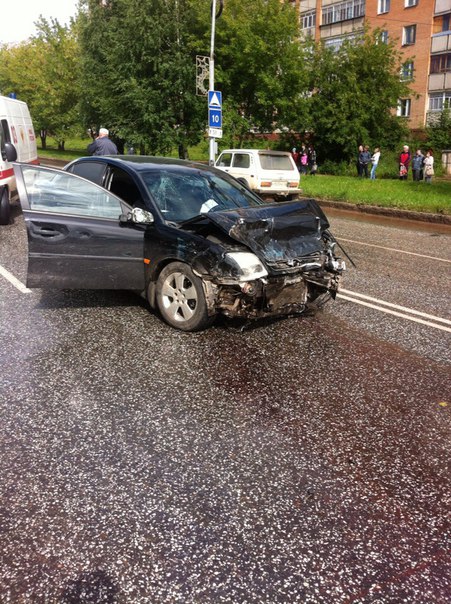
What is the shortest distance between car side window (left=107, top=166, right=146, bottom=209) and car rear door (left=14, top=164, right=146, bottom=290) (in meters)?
0.22

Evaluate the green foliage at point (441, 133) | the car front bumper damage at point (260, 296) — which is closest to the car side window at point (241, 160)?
the car front bumper damage at point (260, 296)

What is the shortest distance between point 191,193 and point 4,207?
702 centimetres

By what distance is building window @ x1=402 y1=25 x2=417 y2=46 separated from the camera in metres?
44.3

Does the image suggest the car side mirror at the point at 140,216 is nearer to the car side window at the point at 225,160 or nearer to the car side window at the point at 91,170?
the car side window at the point at 91,170

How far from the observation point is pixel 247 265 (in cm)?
484

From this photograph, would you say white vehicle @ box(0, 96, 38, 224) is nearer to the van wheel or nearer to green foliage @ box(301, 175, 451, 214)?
the van wheel

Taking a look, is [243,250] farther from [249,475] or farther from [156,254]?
[249,475]

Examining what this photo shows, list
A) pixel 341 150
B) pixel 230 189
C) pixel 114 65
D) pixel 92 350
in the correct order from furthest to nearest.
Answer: pixel 341 150 → pixel 114 65 → pixel 230 189 → pixel 92 350

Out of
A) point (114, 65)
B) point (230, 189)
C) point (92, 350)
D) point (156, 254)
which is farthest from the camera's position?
point (114, 65)


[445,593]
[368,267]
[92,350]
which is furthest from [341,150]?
[445,593]

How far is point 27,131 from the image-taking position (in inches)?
586

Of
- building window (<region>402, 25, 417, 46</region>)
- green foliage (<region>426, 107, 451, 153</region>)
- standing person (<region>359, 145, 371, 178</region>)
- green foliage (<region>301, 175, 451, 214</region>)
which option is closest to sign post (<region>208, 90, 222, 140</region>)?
green foliage (<region>301, 175, 451, 214</region>)

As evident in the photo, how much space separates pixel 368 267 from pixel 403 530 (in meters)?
6.48

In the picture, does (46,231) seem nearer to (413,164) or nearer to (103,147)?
(103,147)
